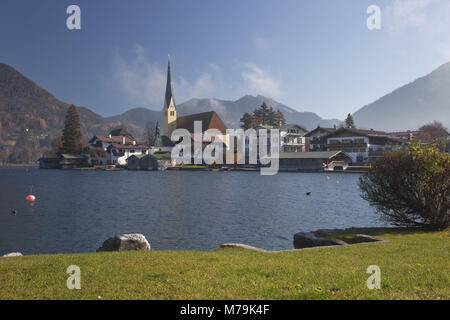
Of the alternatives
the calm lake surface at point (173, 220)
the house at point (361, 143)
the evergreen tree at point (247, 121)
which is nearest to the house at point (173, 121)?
the evergreen tree at point (247, 121)

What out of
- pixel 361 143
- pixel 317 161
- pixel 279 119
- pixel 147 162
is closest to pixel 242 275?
pixel 317 161

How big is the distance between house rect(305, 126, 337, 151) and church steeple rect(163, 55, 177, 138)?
243 feet

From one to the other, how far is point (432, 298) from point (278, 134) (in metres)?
116

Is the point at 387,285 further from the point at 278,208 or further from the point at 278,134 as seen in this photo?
the point at 278,134

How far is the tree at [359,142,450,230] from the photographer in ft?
54.6

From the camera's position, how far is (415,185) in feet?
56.1

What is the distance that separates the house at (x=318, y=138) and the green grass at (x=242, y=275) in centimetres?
10798

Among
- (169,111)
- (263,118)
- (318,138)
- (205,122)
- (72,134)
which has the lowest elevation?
(318,138)

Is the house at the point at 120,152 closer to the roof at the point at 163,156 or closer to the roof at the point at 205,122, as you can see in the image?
the roof at the point at 163,156

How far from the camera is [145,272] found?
9.13 meters

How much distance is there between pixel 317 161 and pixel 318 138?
1949 cm

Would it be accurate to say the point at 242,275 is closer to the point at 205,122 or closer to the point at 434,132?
the point at 434,132
